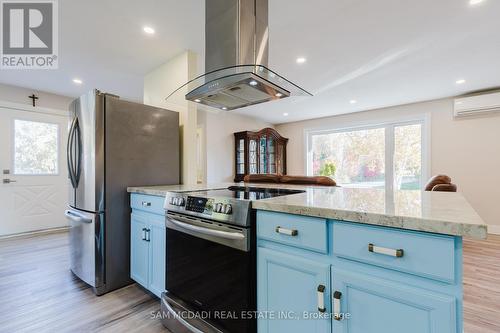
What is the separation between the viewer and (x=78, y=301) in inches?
77.2

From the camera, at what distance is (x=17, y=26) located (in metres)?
2.26

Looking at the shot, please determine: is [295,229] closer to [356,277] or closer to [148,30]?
[356,277]

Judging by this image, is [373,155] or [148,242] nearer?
[148,242]

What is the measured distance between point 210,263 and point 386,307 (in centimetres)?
90

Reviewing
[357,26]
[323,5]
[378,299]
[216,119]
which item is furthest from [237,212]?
[216,119]

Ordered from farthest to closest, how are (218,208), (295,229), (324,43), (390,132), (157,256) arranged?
(390,132), (324,43), (157,256), (218,208), (295,229)

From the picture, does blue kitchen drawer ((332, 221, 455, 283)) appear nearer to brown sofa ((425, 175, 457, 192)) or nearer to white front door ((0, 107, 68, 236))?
brown sofa ((425, 175, 457, 192))

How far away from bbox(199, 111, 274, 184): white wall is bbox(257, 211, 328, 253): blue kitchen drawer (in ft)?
12.4

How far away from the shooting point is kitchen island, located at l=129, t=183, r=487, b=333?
2.43 feet

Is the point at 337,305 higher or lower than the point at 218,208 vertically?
lower

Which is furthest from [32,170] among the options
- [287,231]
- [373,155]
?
[373,155]

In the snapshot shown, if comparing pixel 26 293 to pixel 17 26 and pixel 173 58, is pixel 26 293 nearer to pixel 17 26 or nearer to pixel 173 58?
pixel 17 26

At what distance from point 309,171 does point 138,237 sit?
16.9 ft

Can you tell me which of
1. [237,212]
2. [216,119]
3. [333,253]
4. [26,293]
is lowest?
[26,293]
